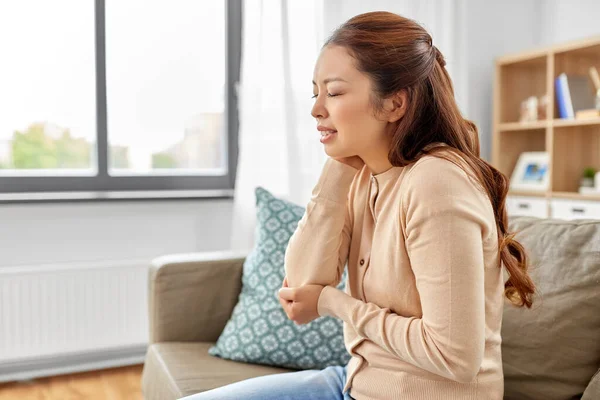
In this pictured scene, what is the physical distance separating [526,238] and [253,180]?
1.60m

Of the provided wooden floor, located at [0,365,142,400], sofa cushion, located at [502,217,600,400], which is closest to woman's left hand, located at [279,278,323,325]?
sofa cushion, located at [502,217,600,400]

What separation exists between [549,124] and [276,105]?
1.46 metres

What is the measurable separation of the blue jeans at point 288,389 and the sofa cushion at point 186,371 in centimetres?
34

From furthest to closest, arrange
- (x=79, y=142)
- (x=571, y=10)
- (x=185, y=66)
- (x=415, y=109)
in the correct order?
(x=571, y=10) → (x=185, y=66) → (x=79, y=142) → (x=415, y=109)

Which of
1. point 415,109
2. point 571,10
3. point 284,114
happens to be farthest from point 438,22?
point 415,109

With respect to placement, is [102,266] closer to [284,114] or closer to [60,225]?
[60,225]

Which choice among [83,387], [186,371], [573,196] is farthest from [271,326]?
[573,196]

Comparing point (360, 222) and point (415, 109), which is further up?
point (415, 109)

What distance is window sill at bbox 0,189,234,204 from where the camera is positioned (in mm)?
2557

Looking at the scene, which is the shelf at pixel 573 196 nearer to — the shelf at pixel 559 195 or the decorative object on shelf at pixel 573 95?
the shelf at pixel 559 195

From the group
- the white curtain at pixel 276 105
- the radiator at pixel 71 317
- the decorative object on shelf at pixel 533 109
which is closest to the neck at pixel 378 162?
the white curtain at pixel 276 105

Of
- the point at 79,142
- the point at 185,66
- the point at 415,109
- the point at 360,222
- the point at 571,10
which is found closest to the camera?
the point at 415,109

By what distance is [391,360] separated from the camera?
3.29ft

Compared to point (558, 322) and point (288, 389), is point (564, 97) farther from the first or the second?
point (288, 389)
